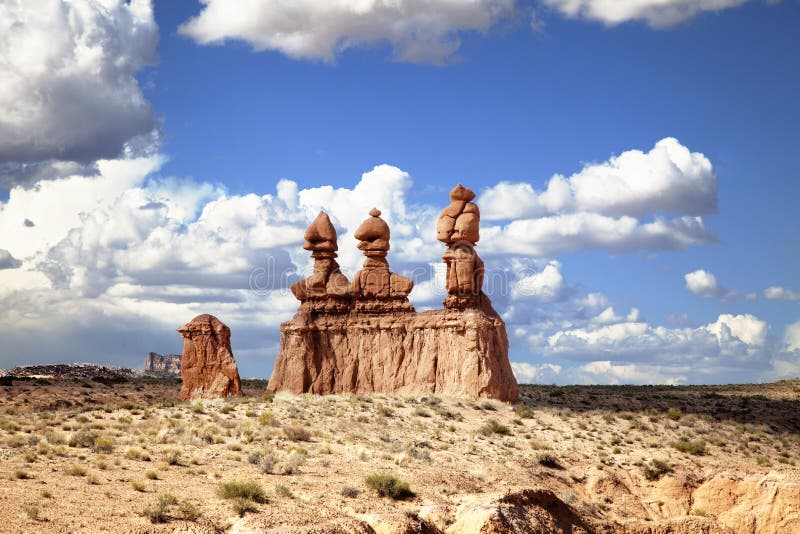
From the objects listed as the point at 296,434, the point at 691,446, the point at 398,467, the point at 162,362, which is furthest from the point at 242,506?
the point at 162,362

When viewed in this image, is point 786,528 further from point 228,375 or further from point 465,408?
point 228,375

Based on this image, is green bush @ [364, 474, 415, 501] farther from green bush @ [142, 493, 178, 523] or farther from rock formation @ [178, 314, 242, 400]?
rock formation @ [178, 314, 242, 400]

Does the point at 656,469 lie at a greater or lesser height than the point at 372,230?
lesser

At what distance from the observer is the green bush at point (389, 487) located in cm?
2264

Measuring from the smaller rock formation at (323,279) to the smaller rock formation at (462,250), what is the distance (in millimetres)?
6142

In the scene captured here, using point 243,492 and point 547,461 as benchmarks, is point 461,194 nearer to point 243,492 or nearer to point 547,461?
point 547,461

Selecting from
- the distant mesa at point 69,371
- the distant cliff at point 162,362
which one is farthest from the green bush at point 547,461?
the distant cliff at point 162,362

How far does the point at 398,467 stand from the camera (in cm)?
2636

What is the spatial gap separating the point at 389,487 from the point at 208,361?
22707 mm

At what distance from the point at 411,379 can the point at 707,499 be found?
53.7 ft

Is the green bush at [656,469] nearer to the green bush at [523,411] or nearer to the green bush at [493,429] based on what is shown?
the green bush at [493,429]

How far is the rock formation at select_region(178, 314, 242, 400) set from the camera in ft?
141

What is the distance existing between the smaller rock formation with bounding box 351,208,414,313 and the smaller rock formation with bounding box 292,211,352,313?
2.89ft

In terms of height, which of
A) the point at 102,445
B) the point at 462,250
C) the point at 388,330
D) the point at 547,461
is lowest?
the point at 547,461
